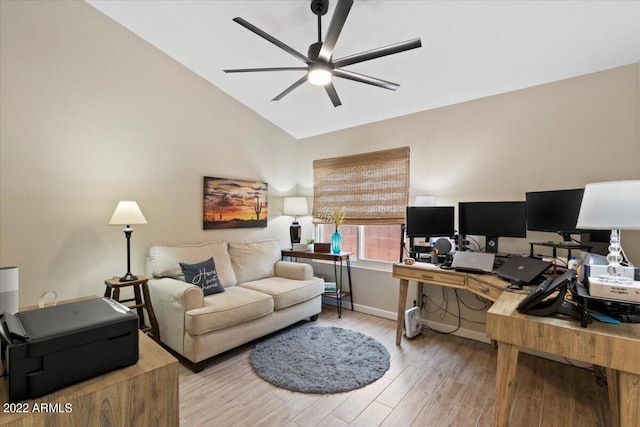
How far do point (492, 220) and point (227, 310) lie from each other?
2501 millimetres

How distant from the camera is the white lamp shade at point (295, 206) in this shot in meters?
4.22

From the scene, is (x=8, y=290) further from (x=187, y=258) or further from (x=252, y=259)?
(x=252, y=259)

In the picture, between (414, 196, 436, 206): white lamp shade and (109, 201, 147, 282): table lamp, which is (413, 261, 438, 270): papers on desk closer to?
(414, 196, 436, 206): white lamp shade

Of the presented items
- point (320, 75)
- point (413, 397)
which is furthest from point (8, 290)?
point (413, 397)

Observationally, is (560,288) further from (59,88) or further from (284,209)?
(59,88)

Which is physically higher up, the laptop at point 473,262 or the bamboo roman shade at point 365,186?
the bamboo roman shade at point 365,186

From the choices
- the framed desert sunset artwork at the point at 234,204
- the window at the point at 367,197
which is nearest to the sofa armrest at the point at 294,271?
the framed desert sunset artwork at the point at 234,204

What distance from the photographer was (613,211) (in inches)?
53.9

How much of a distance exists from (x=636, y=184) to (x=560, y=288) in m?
0.57

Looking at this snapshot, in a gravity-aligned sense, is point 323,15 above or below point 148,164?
above

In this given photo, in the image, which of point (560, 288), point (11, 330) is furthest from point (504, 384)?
point (11, 330)

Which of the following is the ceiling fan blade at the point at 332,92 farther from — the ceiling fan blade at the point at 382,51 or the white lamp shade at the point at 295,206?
the white lamp shade at the point at 295,206

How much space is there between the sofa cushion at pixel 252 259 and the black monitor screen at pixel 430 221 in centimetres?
179

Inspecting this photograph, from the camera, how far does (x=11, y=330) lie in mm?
902
